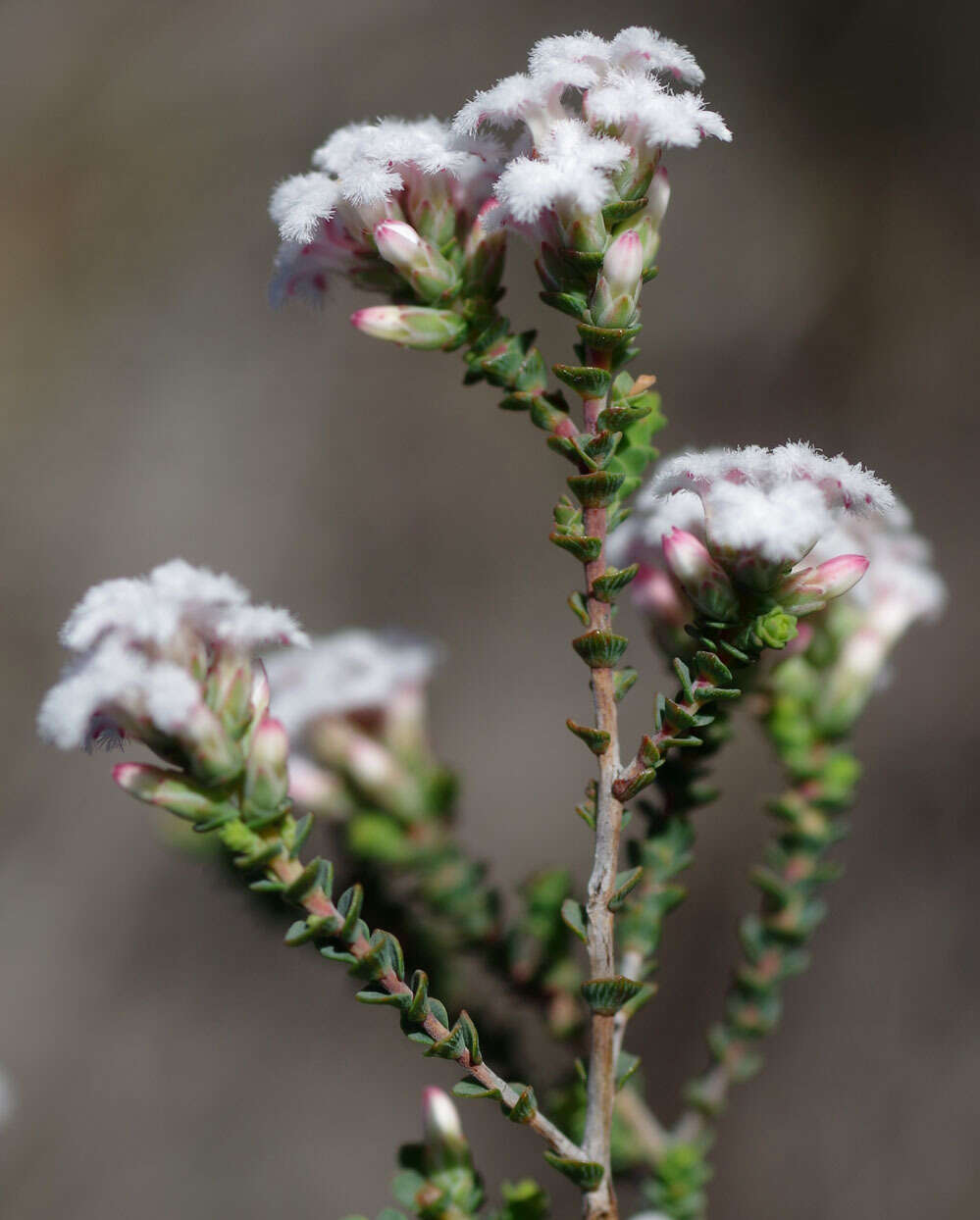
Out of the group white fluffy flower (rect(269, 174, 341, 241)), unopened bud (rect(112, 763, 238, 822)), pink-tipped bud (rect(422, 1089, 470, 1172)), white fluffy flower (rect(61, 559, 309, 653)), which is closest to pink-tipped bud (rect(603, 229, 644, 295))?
white fluffy flower (rect(269, 174, 341, 241))

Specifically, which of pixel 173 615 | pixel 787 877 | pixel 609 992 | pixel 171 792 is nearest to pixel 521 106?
pixel 173 615

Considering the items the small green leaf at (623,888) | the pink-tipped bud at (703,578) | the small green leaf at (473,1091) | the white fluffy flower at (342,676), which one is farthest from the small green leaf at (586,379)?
the white fluffy flower at (342,676)

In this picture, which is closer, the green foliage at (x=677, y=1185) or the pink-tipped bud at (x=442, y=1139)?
the pink-tipped bud at (x=442, y=1139)

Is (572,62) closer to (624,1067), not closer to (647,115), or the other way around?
(647,115)

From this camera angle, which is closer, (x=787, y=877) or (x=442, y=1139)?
(x=442, y=1139)

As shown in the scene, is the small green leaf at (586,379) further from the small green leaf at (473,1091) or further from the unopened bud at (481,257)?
the small green leaf at (473,1091)

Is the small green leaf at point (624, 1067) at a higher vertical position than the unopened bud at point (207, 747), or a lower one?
lower

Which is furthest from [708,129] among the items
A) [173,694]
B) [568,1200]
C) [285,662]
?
[568,1200]
